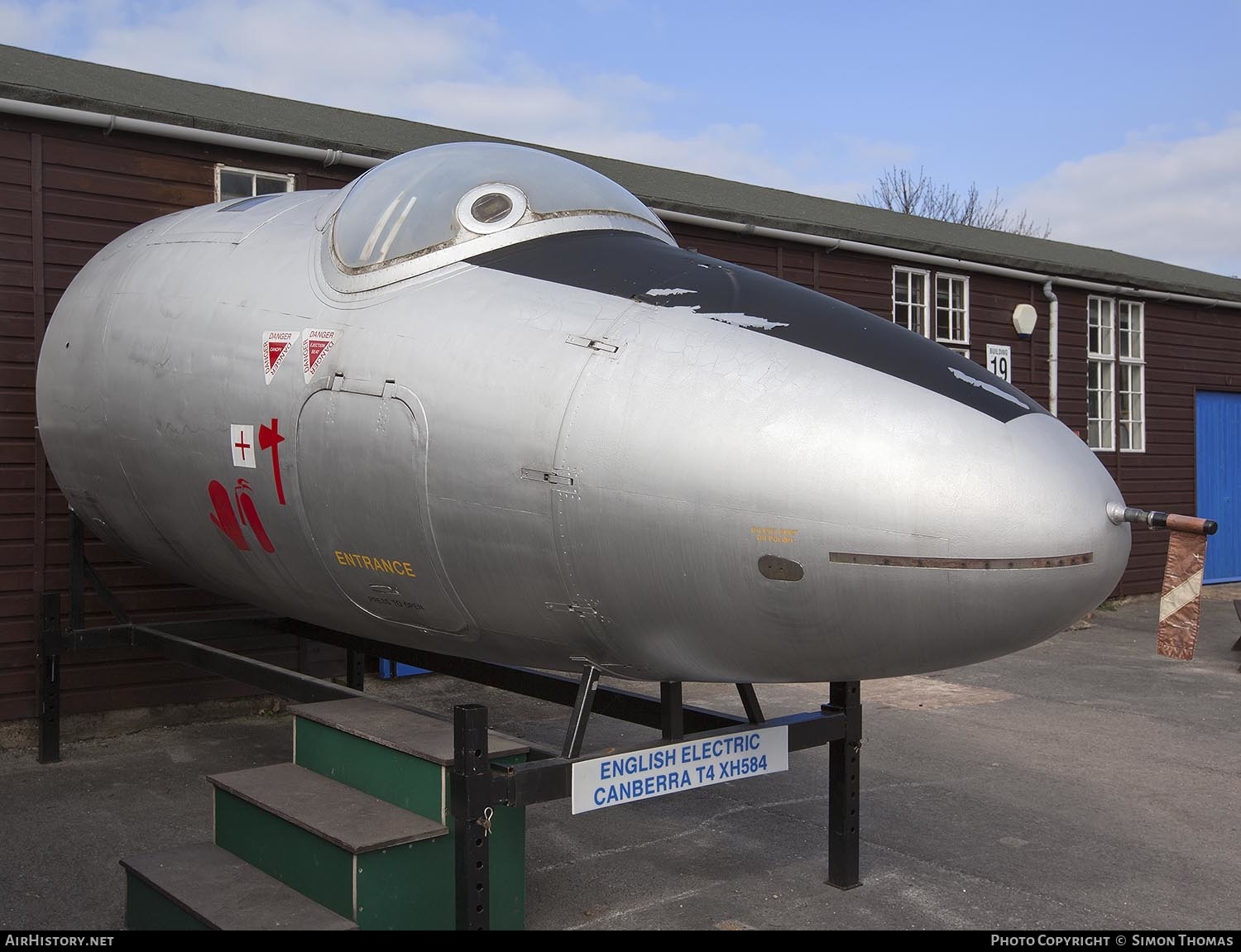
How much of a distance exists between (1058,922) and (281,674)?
321cm

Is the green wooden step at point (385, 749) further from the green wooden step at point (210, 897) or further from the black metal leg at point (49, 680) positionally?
the black metal leg at point (49, 680)

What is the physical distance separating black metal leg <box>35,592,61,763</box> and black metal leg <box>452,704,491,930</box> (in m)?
4.00

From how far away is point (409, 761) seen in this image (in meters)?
3.54

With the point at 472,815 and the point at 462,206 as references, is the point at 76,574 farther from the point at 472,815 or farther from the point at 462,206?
the point at 472,815

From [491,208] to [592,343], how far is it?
0.88 meters

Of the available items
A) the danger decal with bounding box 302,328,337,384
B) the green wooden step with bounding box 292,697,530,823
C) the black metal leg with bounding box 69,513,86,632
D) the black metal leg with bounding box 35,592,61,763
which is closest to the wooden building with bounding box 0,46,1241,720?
the black metal leg with bounding box 35,592,61,763

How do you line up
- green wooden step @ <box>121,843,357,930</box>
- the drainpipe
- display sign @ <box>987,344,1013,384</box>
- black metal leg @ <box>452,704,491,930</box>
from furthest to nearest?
the drainpipe → display sign @ <box>987,344,1013,384</box> → green wooden step @ <box>121,843,357,930</box> → black metal leg @ <box>452,704,491,930</box>

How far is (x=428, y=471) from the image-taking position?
10.8 ft

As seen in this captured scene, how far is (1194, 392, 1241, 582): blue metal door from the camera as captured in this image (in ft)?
48.5

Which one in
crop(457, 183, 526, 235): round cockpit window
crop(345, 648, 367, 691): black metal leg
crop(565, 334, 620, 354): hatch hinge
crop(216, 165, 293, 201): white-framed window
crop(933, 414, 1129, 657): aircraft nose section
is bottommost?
crop(345, 648, 367, 691): black metal leg

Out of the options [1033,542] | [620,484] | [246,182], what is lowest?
[1033,542]

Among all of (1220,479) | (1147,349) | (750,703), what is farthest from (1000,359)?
(750,703)

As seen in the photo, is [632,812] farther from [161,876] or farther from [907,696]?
[907,696]

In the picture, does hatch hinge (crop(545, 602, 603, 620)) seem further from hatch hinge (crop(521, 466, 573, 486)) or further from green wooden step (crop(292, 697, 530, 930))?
green wooden step (crop(292, 697, 530, 930))
